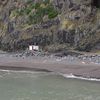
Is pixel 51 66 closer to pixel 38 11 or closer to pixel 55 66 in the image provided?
pixel 55 66

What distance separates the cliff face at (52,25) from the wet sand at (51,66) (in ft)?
16.1

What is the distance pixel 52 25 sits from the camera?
129ft

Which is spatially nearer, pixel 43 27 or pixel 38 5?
pixel 43 27

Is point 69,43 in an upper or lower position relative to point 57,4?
lower

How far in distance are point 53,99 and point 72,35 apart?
18910 mm

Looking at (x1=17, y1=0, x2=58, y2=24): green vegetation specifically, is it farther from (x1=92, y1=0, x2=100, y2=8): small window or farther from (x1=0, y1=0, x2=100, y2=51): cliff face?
(x1=92, y1=0, x2=100, y2=8): small window

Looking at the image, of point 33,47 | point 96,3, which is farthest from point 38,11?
point 96,3

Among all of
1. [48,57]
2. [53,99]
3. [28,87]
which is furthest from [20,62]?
[53,99]

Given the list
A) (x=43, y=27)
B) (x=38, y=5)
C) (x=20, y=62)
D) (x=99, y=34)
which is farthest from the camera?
(x=38, y=5)

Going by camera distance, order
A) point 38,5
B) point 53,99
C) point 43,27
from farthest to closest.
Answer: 1. point 38,5
2. point 43,27
3. point 53,99

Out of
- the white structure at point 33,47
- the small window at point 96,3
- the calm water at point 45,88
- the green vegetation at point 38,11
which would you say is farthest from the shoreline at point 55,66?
the small window at point 96,3

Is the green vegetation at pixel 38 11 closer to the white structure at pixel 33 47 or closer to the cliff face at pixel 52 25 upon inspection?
the cliff face at pixel 52 25

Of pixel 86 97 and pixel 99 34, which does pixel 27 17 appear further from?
pixel 86 97

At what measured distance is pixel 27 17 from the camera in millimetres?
42125
